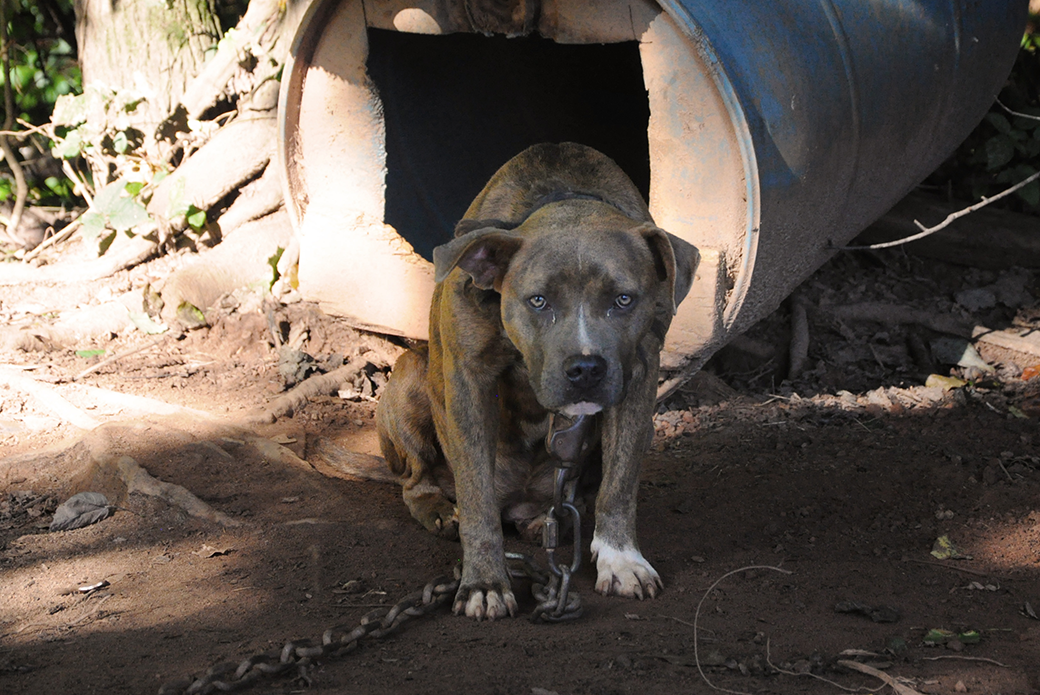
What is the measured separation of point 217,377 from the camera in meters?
5.12

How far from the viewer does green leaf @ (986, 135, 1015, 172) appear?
5.46 m

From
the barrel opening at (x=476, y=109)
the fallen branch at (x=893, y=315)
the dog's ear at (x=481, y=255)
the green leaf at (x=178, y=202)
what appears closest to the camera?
the dog's ear at (x=481, y=255)

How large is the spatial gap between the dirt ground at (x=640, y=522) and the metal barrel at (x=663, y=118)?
0.76 meters

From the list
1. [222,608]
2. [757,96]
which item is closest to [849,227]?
[757,96]

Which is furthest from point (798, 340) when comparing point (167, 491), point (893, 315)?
point (167, 491)

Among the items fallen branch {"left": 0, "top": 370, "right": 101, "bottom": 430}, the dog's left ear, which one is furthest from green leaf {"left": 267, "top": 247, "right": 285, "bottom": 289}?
the dog's left ear

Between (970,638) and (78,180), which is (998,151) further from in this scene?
(78,180)

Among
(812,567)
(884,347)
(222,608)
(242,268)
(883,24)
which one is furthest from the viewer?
(242,268)

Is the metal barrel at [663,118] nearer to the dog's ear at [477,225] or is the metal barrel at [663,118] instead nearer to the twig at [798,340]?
the dog's ear at [477,225]

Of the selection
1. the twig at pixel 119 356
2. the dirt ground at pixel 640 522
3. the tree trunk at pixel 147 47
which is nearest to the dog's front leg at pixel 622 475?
the dirt ground at pixel 640 522

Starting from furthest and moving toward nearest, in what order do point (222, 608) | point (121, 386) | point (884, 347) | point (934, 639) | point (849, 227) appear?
1. point (884, 347)
2. point (121, 386)
3. point (849, 227)
4. point (222, 608)
5. point (934, 639)

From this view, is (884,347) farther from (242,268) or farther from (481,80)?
(242,268)

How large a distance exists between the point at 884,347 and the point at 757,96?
2.60m

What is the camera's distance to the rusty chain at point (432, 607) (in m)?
2.32
